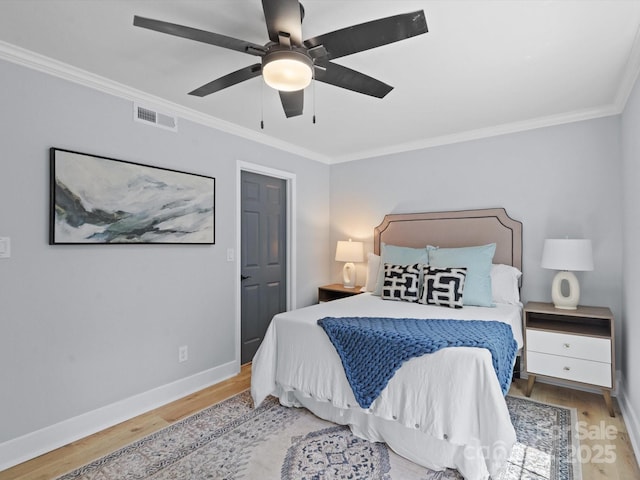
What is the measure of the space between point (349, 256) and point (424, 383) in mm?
2341

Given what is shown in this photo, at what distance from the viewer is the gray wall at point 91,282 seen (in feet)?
7.04

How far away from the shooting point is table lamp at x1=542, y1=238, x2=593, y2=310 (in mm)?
2803

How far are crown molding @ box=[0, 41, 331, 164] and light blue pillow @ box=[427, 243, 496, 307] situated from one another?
2.12 m

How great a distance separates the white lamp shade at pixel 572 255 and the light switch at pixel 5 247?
12.4ft

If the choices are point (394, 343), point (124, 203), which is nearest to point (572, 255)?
point (394, 343)

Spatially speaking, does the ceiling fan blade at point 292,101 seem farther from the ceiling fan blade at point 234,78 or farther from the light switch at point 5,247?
the light switch at point 5,247

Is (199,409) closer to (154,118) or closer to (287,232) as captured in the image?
(287,232)

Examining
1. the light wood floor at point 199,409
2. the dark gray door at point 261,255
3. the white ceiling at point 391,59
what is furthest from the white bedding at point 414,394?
the white ceiling at point 391,59

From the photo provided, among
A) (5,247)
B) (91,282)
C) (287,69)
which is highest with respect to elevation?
(287,69)

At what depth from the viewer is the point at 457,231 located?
3.72 metres

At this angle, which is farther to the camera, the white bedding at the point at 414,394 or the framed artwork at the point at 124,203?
the framed artwork at the point at 124,203

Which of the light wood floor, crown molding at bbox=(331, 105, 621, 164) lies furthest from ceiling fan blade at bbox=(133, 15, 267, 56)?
crown molding at bbox=(331, 105, 621, 164)

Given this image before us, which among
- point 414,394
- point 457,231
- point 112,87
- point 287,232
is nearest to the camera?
point 414,394

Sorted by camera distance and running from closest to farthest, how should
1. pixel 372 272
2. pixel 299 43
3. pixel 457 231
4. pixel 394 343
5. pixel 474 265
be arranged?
pixel 299 43
pixel 394 343
pixel 474 265
pixel 457 231
pixel 372 272
